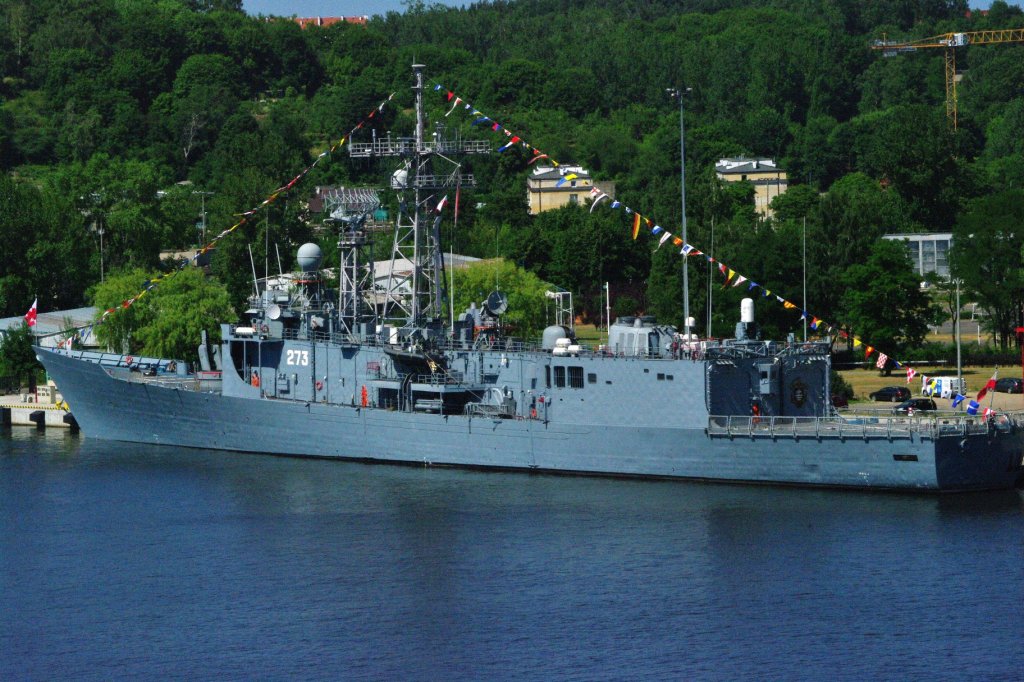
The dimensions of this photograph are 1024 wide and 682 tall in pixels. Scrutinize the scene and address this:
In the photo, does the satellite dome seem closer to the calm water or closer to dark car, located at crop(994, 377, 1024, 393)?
the calm water

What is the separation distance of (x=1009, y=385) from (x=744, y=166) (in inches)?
2938

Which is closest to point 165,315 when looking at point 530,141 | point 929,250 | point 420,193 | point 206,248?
point 206,248

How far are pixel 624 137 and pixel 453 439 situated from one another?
102253 mm

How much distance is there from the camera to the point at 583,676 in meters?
36.0

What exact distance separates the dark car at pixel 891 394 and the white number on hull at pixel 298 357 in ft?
75.3

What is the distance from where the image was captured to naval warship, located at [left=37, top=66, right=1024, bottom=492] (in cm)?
5069

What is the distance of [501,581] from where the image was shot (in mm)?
42562

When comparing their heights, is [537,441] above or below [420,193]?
below

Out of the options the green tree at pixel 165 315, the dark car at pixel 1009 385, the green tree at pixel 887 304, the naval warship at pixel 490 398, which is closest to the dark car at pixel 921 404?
the dark car at pixel 1009 385

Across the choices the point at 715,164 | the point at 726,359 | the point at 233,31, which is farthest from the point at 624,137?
the point at 726,359

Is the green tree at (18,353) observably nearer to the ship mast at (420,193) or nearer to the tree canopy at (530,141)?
the tree canopy at (530,141)

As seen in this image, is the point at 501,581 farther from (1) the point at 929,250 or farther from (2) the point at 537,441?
(1) the point at 929,250

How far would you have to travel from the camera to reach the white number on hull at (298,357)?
61.1m

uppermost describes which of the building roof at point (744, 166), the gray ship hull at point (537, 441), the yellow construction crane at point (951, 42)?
the yellow construction crane at point (951, 42)
